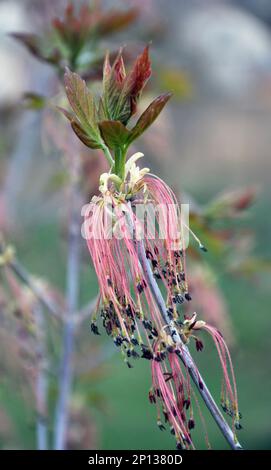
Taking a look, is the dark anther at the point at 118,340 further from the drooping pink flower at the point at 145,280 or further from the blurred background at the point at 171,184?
the blurred background at the point at 171,184

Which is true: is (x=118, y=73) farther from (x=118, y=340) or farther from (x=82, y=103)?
(x=118, y=340)

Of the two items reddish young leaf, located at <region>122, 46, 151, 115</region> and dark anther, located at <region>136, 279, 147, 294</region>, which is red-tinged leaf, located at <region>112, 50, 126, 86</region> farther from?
dark anther, located at <region>136, 279, 147, 294</region>

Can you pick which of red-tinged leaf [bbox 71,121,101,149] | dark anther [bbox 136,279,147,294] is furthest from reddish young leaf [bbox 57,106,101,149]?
dark anther [bbox 136,279,147,294]

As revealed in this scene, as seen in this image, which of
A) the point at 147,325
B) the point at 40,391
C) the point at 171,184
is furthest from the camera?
the point at 40,391

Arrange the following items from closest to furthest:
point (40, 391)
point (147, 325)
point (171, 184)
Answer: point (147, 325)
point (171, 184)
point (40, 391)

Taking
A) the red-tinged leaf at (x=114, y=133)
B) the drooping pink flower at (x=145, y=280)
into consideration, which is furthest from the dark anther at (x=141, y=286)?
the red-tinged leaf at (x=114, y=133)

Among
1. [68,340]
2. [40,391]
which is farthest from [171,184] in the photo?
[40,391]

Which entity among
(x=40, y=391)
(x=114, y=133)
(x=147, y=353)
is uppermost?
(x=40, y=391)
